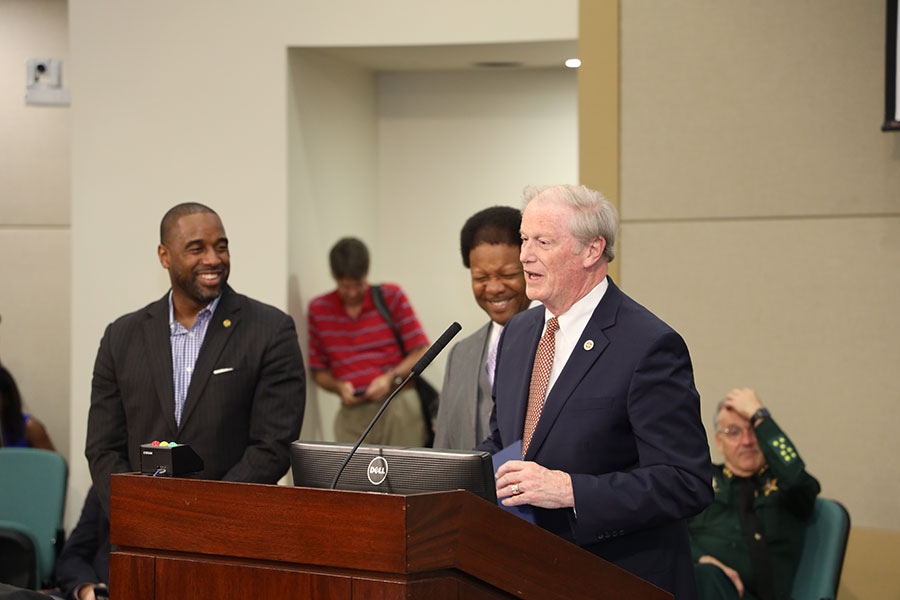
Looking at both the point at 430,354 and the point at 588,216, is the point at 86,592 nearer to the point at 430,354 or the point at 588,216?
the point at 430,354

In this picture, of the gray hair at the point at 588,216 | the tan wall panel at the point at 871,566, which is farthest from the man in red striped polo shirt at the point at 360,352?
the gray hair at the point at 588,216

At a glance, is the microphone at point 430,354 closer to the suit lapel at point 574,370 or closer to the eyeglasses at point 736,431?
the suit lapel at point 574,370

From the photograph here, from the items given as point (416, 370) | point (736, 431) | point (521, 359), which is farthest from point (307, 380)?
point (416, 370)

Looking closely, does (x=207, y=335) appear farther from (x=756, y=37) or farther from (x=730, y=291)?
(x=756, y=37)

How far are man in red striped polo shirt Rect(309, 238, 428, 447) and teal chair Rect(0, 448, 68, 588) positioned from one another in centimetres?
154

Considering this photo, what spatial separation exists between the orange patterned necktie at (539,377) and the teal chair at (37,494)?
2.68 meters

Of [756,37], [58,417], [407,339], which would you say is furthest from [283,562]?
[58,417]

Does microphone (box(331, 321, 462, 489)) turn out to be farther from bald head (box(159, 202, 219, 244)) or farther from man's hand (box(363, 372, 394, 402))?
man's hand (box(363, 372, 394, 402))

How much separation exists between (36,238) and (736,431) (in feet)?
14.3

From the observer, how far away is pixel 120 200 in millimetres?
5250

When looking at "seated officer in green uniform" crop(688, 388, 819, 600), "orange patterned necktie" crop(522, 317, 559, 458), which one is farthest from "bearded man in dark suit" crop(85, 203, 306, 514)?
"seated officer in green uniform" crop(688, 388, 819, 600)

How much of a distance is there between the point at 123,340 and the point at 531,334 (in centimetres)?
142

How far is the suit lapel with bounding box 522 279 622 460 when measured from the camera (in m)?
2.27

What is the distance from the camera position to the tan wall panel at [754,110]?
4.14 m
